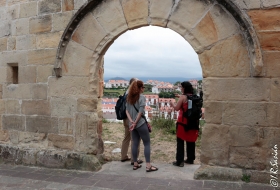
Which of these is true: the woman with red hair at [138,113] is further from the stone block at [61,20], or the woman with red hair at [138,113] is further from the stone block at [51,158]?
the stone block at [61,20]

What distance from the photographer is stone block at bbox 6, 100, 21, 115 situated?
16.1 feet

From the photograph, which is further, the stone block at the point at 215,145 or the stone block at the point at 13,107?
the stone block at the point at 13,107

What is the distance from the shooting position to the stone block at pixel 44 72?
4.61 meters

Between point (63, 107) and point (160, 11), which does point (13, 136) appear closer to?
point (63, 107)

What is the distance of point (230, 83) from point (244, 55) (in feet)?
1.37

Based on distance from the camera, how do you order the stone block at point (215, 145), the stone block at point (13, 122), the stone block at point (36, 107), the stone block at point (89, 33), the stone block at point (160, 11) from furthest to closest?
the stone block at point (13, 122), the stone block at point (36, 107), the stone block at point (89, 33), the stone block at point (160, 11), the stone block at point (215, 145)

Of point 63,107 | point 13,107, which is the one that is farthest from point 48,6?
point 13,107

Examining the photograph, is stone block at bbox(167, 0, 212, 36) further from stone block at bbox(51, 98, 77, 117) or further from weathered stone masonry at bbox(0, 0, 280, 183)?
stone block at bbox(51, 98, 77, 117)

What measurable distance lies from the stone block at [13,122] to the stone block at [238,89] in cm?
335

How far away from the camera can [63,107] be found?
451 cm

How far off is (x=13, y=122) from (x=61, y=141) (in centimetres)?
115

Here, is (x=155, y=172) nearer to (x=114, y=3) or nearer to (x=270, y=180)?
(x=270, y=180)

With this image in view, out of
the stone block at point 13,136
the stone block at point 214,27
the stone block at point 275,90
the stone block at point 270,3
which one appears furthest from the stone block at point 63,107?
the stone block at point 270,3

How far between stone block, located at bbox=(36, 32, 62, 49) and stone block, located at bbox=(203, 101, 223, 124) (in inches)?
107
